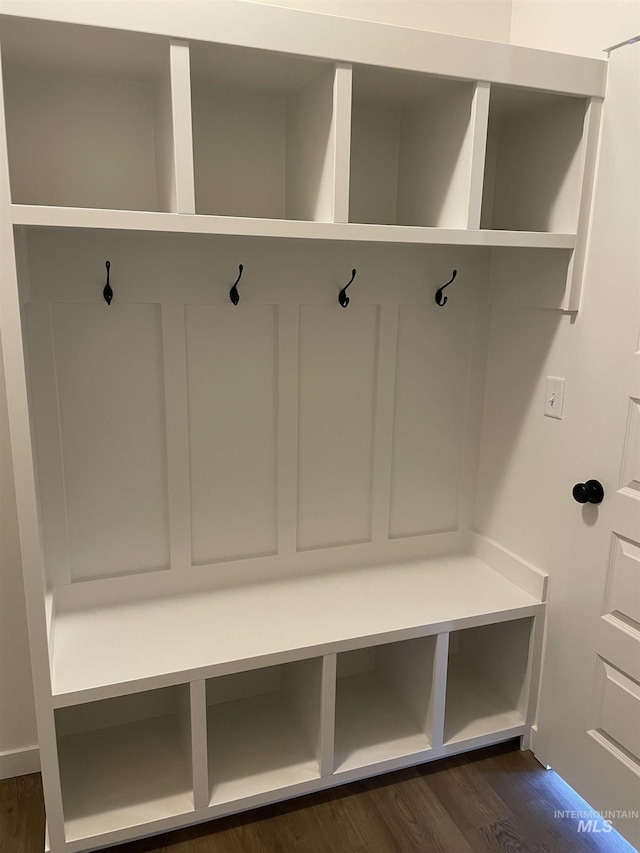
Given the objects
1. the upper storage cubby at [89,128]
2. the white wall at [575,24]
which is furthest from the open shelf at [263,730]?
the white wall at [575,24]

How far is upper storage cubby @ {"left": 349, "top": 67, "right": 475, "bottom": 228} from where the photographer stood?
1.64 meters

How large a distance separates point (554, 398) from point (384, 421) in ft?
1.70

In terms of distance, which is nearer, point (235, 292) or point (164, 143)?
point (164, 143)

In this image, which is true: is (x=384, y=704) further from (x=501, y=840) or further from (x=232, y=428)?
(x=232, y=428)

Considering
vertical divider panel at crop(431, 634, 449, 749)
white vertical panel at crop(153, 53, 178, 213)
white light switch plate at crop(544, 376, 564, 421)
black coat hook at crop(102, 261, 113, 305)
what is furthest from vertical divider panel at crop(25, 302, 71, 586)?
white light switch plate at crop(544, 376, 564, 421)

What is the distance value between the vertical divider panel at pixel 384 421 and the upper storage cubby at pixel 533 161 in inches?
18.0

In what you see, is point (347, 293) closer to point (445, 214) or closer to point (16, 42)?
point (445, 214)

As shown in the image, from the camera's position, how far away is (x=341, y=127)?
1.49 meters

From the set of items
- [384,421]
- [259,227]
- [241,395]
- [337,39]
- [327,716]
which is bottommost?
[327,716]

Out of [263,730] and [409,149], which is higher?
[409,149]

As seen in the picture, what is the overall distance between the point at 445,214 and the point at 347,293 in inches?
15.0

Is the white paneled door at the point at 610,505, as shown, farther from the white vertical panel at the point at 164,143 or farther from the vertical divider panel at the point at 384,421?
the white vertical panel at the point at 164,143

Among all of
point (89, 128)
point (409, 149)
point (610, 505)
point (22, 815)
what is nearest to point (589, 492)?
point (610, 505)

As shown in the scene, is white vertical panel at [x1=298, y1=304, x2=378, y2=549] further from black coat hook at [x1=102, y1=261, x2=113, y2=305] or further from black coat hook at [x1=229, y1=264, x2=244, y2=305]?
black coat hook at [x1=102, y1=261, x2=113, y2=305]
